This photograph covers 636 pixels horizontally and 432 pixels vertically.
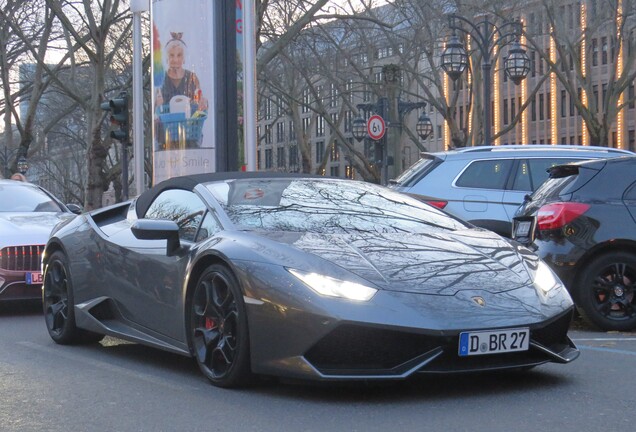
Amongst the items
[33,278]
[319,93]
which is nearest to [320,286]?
[33,278]

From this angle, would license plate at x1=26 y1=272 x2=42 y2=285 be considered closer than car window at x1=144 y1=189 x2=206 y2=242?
No

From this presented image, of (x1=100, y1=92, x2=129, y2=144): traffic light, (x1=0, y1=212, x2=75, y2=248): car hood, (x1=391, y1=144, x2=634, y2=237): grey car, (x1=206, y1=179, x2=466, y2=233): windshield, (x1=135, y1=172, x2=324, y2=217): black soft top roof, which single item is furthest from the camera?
(x1=100, y1=92, x2=129, y2=144): traffic light

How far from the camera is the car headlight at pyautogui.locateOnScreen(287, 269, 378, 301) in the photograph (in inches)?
227

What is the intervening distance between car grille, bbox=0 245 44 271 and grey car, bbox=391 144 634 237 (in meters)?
4.02

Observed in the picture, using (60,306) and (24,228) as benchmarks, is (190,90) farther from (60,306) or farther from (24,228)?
(60,306)

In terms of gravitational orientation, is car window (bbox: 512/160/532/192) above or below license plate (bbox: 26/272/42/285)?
above

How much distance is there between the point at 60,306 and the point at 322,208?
2.72 m

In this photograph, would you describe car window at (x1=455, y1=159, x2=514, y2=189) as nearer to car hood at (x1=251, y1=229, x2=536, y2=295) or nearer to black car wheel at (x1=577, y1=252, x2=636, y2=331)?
black car wheel at (x1=577, y1=252, x2=636, y2=331)

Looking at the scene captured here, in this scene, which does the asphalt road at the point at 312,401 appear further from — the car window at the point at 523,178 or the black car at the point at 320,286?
the car window at the point at 523,178

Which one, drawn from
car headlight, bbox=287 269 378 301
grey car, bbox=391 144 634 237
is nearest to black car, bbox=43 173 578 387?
car headlight, bbox=287 269 378 301

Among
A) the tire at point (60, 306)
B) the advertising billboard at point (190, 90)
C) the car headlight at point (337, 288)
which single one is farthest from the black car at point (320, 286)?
the advertising billboard at point (190, 90)

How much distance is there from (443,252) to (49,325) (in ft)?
12.5

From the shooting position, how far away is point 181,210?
7422 mm

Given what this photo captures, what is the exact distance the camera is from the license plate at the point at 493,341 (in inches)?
226
